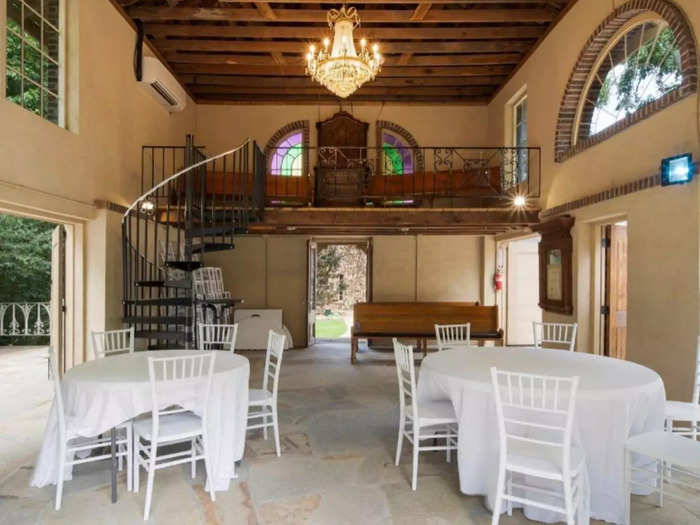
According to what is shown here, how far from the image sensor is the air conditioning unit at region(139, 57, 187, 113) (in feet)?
20.6

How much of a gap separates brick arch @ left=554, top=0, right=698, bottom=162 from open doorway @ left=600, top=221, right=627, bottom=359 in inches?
43.4

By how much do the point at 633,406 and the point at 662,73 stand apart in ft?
11.0

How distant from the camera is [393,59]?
24.5 feet

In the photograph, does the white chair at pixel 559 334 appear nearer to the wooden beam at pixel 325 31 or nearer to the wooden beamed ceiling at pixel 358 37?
the wooden beamed ceiling at pixel 358 37

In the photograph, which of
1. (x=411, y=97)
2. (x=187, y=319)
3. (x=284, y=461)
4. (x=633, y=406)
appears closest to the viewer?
(x=633, y=406)

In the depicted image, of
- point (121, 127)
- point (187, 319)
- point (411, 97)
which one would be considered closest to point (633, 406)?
point (187, 319)

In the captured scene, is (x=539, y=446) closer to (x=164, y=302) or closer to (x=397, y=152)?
(x=164, y=302)

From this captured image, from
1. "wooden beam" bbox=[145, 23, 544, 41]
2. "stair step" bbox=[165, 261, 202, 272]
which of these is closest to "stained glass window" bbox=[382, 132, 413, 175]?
"wooden beam" bbox=[145, 23, 544, 41]

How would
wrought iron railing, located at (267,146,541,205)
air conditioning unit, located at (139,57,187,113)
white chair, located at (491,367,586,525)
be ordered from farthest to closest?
wrought iron railing, located at (267,146,541,205) → air conditioning unit, located at (139,57,187,113) → white chair, located at (491,367,586,525)

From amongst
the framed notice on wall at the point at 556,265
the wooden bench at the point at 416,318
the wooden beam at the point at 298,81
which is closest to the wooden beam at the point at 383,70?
the wooden beam at the point at 298,81

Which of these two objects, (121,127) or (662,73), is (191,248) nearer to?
(121,127)

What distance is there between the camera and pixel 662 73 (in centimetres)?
430

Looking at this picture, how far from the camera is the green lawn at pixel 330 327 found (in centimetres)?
1202

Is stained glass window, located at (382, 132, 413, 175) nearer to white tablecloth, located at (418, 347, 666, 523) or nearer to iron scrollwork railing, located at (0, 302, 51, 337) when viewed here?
white tablecloth, located at (418, 347, 666, 523)
